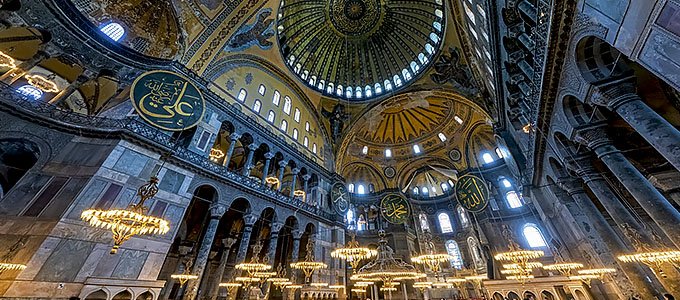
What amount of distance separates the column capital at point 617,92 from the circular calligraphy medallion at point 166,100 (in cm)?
1117

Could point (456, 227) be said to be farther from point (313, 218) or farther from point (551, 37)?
point (551, 37)

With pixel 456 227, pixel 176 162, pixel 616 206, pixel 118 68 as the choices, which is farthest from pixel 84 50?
pixel 456 227

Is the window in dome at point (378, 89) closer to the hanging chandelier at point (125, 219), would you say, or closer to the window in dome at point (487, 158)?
the window in dome at point (487, 158)

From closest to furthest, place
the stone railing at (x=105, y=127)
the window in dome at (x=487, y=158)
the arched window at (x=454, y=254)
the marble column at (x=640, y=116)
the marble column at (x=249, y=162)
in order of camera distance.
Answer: the marble column at (x=640, y=116), the stone railing at (x=105, y=127), the marble column at (x=249, y=162), the arched window at (x=454, y=254), the window in dome at (x=487, y=158)

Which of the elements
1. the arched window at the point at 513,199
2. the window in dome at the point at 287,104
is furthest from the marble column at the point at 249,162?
the arched window at the point at 513,199

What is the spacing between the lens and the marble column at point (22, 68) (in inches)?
268

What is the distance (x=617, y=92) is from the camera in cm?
425

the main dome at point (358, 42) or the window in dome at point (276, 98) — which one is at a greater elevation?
the main dome at point (358, 42)

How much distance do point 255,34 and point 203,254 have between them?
1149cm

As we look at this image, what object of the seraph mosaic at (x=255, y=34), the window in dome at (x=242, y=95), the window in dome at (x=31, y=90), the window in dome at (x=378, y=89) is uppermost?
the window in dome at (x=378, y=89)

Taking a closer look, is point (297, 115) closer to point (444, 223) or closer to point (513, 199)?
point (444, 223)

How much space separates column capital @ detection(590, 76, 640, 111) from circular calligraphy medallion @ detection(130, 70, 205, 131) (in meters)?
11.2

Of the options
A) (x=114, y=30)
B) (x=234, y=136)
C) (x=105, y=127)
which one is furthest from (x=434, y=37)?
(x=105, y=127)

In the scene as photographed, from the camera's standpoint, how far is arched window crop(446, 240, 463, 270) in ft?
57.0
